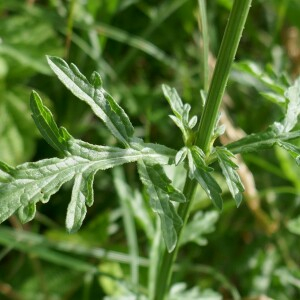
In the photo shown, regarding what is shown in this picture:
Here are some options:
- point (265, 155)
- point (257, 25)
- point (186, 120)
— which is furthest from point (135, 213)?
point (257, 25)

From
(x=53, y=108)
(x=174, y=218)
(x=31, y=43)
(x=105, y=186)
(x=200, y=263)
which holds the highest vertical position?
(x=174, y=218)

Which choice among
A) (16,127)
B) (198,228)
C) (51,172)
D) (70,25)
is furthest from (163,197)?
(16,127)

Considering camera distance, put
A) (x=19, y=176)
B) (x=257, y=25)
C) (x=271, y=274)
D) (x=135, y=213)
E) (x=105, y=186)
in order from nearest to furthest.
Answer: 1. (x=19, y=176)
2. (x=135, y=213)
3. (x=271, y=274)
4. (x=105, y=186)
5. (x=257, y=25)

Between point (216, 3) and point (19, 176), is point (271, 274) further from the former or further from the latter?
point (19, 176)

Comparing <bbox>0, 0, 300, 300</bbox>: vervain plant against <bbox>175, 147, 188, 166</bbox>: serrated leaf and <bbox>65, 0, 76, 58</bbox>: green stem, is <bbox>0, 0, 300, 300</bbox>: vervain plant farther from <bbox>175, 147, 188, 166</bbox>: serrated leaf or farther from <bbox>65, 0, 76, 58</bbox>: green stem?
<bbox>65, 0, 76, 58</bbox>: green stem

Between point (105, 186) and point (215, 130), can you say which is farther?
point (105, 186)

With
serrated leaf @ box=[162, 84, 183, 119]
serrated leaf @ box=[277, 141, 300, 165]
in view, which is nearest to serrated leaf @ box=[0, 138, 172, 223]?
serrated leaf @ box=[162, 84, 183, 119]
